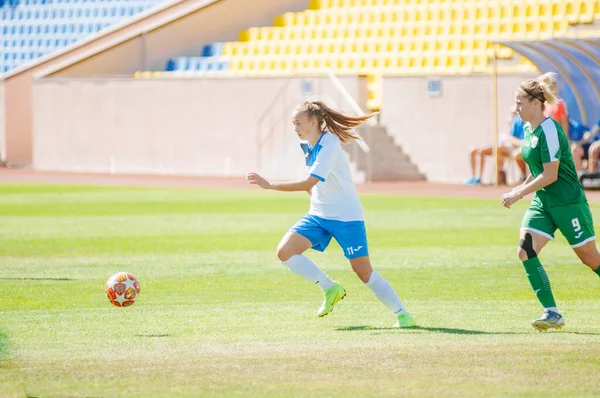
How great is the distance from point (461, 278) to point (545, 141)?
363 centimetres

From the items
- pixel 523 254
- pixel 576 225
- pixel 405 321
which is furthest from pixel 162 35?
pixel 576 225

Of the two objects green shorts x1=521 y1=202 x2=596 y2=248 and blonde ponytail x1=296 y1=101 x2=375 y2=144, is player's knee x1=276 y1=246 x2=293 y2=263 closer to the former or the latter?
blonde ponytail x1=296 y1=101 x2=375 y2=144

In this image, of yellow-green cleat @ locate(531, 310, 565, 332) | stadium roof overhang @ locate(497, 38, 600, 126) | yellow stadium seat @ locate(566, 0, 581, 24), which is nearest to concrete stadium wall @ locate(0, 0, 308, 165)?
yellow stadium seat @ locate(566, 0, 581, 24)

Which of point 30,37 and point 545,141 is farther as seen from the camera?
point 30,37

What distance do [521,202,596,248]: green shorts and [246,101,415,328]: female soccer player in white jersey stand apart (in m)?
1.16

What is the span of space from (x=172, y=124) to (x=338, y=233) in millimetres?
25146

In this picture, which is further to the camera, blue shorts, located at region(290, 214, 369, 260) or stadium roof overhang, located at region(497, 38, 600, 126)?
stadium roof overhang, located at region(497, 38, 600, 126)

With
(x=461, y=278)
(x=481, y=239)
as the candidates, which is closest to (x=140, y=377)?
(x=461, y=278)

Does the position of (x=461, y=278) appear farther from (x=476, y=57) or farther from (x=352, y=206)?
(x=476, y=57)

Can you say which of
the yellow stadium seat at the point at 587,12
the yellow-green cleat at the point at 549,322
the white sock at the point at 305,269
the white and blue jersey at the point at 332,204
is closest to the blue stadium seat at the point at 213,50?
the yellow stadium seat at the point at 587,12

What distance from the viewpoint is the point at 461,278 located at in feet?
40.9

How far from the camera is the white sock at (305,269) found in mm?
9602

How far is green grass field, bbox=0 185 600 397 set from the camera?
722 cm

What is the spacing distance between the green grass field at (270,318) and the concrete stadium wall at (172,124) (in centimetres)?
1290
